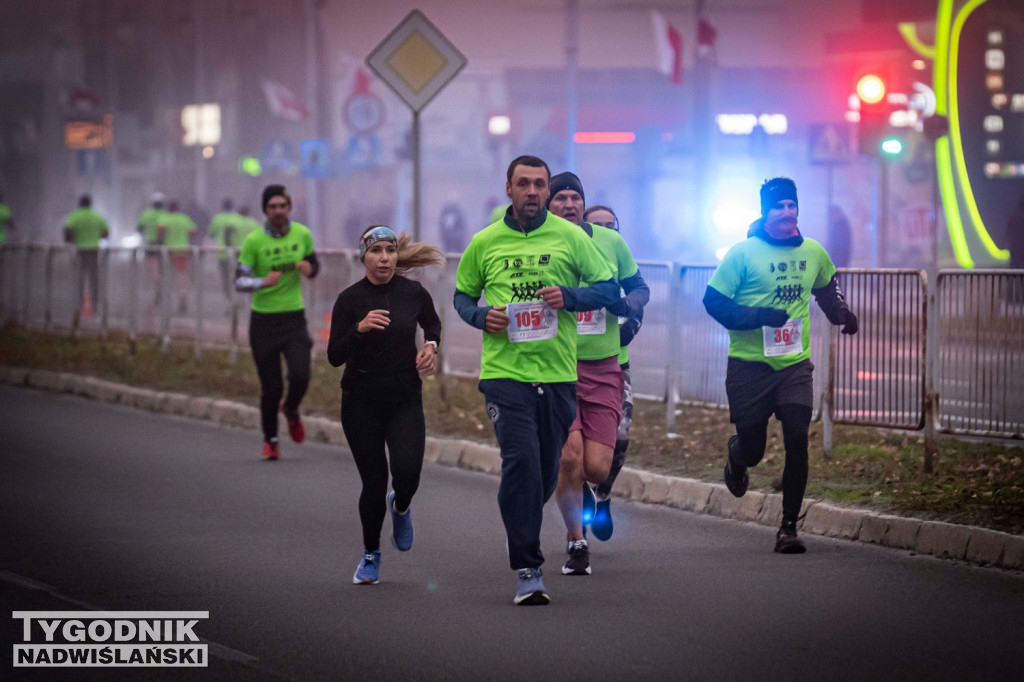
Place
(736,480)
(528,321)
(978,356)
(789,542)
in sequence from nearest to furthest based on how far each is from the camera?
(528,321) → (789,542) → (736,480) → (978,356)

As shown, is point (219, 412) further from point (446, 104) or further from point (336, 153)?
point (446, 104)

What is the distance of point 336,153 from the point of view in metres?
55.1

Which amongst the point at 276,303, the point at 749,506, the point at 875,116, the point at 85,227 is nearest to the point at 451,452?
the point at 276,303

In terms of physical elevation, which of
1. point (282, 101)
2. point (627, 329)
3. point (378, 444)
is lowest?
point (378, 444)

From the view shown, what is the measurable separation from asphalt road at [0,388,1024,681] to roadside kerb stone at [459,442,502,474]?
709mm

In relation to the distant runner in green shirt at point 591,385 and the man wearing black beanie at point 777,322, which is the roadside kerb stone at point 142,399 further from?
the man wearing black beanie at point 777,322

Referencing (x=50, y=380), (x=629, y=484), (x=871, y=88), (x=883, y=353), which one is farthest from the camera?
(x=871, y=88)

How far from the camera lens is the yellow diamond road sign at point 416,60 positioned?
44.5 ft

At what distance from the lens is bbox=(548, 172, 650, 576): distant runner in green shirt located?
7648 millimetres

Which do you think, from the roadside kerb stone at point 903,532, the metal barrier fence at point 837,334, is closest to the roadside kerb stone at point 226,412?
the metal barrier fence at point 837,334

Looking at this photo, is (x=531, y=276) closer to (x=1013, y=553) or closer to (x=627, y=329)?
(x=627, y=329)

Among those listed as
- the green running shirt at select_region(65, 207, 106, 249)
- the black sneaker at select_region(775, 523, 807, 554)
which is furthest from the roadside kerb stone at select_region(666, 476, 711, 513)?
the green running shirt at select_region(65, 207, 106, 249)

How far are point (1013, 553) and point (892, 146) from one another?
44.6 ft

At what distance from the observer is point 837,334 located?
1088cm
